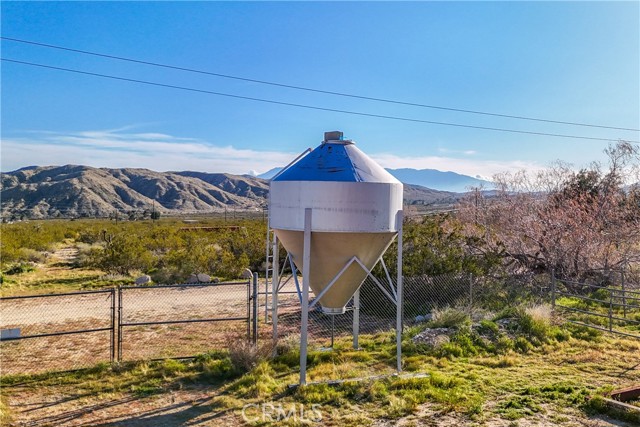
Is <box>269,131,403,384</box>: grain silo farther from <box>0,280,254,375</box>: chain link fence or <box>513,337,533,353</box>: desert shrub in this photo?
<box>513,337,533,353</box>: desert shrub

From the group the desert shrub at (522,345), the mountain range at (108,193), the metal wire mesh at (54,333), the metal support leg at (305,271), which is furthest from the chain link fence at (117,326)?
the mountain range at (108,193)

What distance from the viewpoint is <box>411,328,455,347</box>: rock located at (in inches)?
407

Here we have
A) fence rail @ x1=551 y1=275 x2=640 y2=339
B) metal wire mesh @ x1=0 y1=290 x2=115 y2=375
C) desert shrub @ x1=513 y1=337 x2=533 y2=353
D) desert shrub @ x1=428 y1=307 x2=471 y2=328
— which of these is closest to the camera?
metal wire mesh @ x1=0 y1=290 x2=115 y2=375

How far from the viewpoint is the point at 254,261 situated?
23.9 m

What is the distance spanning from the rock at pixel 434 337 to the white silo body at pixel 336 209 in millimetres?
2464

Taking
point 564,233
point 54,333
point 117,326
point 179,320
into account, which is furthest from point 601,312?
point 54,333

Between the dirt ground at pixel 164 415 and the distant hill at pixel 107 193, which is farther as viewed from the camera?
the distant hill at pixel 107 193

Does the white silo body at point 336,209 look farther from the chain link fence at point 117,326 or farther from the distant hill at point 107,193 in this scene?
the distant hill at point 107,193

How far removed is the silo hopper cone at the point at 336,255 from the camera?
8.48 m

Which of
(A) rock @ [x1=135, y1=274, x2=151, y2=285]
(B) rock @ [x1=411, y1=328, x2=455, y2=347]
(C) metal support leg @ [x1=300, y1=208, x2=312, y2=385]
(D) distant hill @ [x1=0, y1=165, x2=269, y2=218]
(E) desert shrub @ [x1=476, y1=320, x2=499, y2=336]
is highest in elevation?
(D) distant hill @ [x1=0, y1=165, x2=269, y2=218]

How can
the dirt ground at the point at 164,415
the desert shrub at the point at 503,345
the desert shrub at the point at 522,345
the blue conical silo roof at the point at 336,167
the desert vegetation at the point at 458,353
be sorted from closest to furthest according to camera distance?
the dirt ground at the point at 164,415 → the desert vegetation at the point at 458,353 → the blue conical silo roof at the point at 336,167 → the desert shrub at the point at 503,345 → the desert shrub at the point at 522,345

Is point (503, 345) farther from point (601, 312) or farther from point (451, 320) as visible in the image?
point (601, 312)

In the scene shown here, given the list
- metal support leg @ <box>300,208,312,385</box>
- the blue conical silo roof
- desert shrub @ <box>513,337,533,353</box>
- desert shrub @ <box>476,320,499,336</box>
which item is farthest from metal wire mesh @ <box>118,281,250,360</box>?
desert shrub @ <box>513,337,533,353</box>

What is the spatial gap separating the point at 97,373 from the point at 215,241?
17952 millimetres
